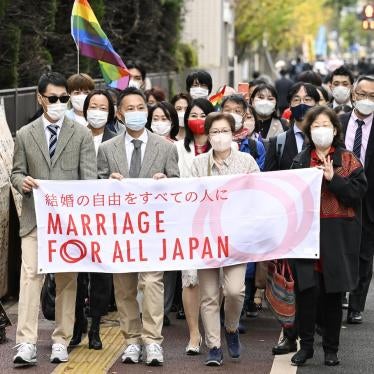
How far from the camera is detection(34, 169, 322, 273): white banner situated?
8.88 meters

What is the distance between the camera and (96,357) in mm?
9086

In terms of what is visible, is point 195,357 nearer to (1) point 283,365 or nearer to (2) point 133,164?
(1) point 283,365

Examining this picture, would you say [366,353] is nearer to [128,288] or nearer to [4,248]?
[128,288]

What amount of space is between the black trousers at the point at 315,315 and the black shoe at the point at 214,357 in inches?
23.4

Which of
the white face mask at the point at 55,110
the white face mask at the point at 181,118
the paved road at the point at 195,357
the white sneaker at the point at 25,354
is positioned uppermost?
the white face mask at the point at 55,110

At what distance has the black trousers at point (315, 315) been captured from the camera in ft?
29.0

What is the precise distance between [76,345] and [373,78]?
137 inches

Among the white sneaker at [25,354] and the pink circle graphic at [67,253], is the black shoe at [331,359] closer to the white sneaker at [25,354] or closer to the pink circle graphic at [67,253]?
the pink circle graphic at [67,253]

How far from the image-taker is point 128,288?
9.07 m

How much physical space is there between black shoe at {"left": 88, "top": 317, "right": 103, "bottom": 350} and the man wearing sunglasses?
32cm

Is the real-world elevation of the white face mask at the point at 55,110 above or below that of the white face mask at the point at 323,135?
above

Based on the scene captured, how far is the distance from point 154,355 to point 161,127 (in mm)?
2476

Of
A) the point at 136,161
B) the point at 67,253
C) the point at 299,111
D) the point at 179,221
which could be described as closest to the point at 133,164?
the point at 136,161

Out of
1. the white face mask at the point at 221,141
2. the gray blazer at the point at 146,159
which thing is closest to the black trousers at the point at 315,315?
the white face mask at the point at 221,141
